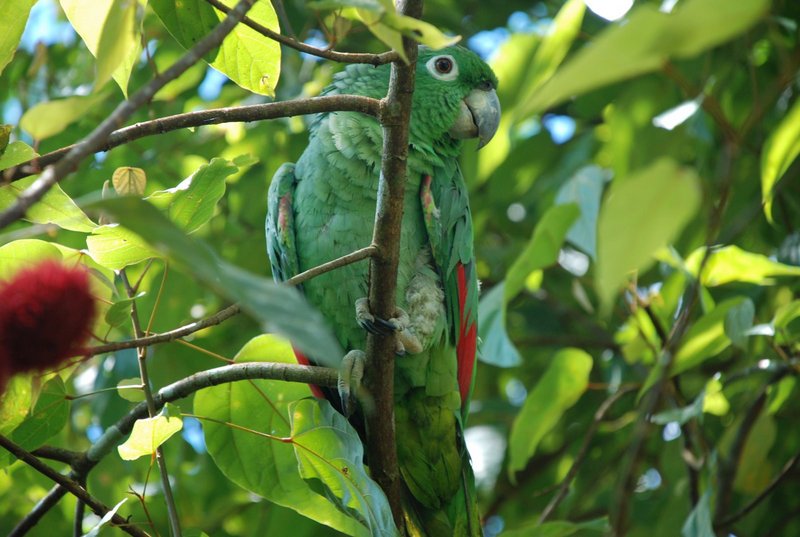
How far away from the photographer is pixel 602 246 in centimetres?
76

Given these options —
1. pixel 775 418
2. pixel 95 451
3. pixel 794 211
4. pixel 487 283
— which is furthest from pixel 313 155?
pixel 775 418

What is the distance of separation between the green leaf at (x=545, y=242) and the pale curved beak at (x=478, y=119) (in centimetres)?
91

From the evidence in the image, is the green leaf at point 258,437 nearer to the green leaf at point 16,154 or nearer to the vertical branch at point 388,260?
the vertical branch at point 388,260

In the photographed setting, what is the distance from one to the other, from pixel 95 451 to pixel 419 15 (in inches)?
48.5

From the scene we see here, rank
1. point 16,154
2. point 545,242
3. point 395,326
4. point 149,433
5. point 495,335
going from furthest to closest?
point 495,335
point 395,326
point 545,242
point 149,433
point 16,154

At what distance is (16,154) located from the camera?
1.48 m

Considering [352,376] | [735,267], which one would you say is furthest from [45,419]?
[735,267]

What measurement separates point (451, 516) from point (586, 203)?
3.72 feet

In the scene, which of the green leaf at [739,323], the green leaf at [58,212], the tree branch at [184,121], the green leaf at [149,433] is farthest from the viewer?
the green leaf at [739,323]

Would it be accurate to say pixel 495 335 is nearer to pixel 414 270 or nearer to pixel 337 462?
pixel 414 270

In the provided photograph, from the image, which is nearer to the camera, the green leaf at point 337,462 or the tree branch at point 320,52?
the tree branch at point 320,52

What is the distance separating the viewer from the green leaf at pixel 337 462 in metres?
1.70

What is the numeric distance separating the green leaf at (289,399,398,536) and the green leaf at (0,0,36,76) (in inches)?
36.8

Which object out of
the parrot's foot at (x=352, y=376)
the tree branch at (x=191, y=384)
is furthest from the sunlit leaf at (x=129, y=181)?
the parrot's foot at (x=352, y=376)
